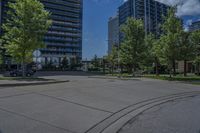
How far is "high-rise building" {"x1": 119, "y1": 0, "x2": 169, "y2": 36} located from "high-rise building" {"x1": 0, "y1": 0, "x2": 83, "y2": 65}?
112 ft

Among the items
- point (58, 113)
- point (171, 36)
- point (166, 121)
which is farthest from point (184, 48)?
point (58, 113)

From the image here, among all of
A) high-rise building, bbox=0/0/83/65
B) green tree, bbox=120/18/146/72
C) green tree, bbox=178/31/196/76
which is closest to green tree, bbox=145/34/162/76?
green tree, bbox=120/18/146/72

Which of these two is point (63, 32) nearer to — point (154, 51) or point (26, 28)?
point (154, 51)

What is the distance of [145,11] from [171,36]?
266ft

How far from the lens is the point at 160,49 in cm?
3278

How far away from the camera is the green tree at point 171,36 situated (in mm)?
31562

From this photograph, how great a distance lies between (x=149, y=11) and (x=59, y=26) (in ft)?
164

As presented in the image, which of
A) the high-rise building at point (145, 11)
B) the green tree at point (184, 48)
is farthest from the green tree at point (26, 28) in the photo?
the high-rise building at point (145, 11)

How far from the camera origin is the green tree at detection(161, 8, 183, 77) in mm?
31562

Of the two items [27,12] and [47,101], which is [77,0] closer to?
[27,12]

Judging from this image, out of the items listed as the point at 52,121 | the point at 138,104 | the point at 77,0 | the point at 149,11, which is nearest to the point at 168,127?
the point at 52,121

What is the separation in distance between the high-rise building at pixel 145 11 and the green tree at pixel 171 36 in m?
71.4

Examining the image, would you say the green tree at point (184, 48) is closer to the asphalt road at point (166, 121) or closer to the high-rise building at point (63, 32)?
the asphalt road at point (166, 121)

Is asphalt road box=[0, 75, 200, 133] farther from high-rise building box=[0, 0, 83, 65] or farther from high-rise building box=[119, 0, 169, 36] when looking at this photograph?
high-rise building box=[0, 0, 83, 65]
